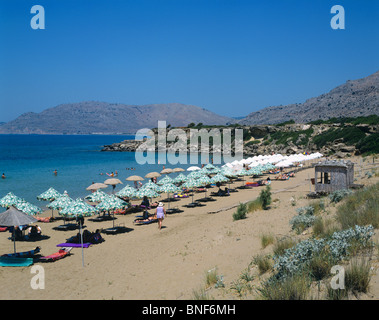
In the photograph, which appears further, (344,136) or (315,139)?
(315,139)

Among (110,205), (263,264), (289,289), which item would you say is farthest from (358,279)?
(110,205)

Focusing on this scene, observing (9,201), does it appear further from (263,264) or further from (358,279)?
(358,279)

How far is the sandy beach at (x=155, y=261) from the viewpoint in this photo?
711 cm

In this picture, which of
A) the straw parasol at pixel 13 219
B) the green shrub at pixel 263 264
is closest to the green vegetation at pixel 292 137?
the straw parasol at pixel 13 219

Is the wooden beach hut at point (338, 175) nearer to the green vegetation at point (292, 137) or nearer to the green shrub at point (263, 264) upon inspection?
the green shrub at point (263, 264)

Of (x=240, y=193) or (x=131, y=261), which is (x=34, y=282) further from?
(x=240, y=193)

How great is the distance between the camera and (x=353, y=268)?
4.56m

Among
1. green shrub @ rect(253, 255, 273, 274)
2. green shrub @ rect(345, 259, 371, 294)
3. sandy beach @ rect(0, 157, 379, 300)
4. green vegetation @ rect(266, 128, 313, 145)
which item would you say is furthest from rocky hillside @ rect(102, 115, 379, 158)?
green shrub @ rect(345, 259, 371, 294)

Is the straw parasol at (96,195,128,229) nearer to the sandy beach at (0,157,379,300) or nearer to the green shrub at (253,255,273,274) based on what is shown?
the sandy beach at (0,157,379,300)

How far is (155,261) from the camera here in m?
9.34
